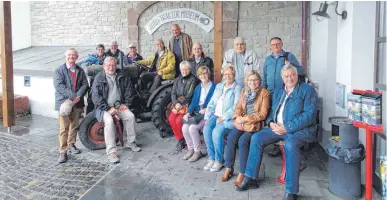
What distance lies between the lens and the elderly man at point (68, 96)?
4332 mm

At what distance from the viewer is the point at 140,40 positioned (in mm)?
8297

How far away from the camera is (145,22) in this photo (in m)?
8.20

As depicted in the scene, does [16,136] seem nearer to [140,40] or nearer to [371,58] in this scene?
[140,40]

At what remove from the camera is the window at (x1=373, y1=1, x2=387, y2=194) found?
3.08 meters

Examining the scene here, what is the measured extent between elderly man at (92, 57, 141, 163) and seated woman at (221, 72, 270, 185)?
1491 mm

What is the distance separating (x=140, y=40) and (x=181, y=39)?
2.72 m

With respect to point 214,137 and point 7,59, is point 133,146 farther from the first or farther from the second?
point 7,59

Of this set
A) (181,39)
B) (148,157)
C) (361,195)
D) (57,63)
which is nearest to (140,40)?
(57,63)

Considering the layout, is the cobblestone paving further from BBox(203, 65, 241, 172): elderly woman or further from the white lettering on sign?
the white lettering on sign

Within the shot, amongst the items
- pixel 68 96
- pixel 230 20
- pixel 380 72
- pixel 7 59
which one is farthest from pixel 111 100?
pixel 230 20

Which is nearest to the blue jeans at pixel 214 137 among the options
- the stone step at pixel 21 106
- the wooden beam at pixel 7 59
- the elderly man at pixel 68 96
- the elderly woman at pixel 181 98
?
the elderly woman at pixel 181 98

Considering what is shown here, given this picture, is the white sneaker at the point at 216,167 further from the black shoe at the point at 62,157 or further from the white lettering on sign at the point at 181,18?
the white lettering on sign at the point at 181,18

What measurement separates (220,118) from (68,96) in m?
1.93

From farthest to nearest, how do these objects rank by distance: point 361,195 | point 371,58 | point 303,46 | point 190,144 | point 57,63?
point 57,63, point 303,46, point 190,144, point 371,58, point 361,195
